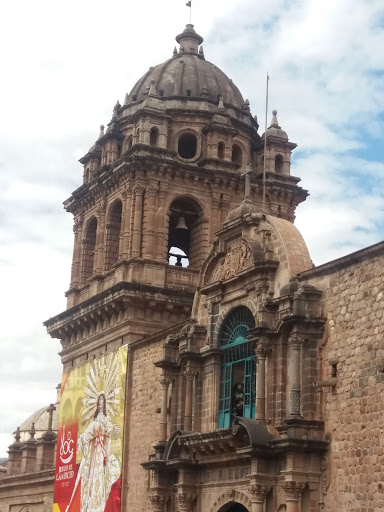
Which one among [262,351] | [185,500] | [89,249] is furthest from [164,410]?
[89,249]

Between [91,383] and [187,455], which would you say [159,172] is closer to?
[91,383]

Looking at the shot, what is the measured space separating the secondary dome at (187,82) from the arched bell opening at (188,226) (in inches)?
153

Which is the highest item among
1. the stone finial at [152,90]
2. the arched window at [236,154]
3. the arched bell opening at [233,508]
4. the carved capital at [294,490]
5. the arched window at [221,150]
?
the stone finial at [152,90]

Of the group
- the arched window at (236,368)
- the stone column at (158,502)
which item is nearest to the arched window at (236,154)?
the arched window at (236,368)

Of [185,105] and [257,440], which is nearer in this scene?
[257,440]

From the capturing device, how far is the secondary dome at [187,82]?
32562 mm

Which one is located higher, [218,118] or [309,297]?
[218,118]

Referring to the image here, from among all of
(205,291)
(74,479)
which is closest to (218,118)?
(205,291)

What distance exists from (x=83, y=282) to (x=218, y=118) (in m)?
7.25

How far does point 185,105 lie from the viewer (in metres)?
32.1

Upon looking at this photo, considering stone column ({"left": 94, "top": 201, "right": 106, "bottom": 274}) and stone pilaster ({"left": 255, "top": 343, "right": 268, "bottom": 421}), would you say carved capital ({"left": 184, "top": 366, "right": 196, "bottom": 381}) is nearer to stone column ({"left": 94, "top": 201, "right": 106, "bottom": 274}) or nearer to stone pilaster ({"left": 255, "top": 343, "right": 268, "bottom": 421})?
stone pilaster ({"left": 255, "top": 343, "right": 268, "bottom": 421})

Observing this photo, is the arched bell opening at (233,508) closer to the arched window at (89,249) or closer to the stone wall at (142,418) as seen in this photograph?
the stone wall at (142,418)

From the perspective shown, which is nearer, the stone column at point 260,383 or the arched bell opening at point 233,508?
the stone column at point 260,383

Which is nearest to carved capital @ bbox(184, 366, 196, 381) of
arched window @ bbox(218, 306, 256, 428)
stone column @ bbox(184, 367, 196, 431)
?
stone column @ bbox(184, 367, 196, 431)
